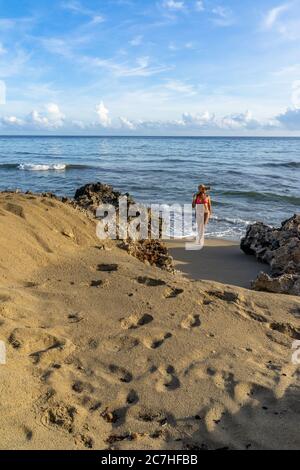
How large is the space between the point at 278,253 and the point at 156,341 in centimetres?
461

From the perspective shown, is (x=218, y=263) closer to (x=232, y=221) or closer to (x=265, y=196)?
(x=232, y=221)

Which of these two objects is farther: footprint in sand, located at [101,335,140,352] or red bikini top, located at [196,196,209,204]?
red bikini top, located at [196,196,209,204]

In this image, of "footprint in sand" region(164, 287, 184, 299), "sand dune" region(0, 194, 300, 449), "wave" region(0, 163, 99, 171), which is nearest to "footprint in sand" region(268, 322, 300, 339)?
"sand dune" region(0, 194, 300, 449)

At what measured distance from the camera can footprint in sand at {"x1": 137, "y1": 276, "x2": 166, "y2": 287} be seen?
16.3 ft

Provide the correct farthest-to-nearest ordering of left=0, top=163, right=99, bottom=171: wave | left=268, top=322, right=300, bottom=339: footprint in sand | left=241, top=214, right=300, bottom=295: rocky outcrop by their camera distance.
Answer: left=0, top=163, right=99, bottom=171: wave
left=241, top=214, right=300, bottom=295: rocky outcrop
left=268, top=322, right=300, bottom=339: footprint in sand

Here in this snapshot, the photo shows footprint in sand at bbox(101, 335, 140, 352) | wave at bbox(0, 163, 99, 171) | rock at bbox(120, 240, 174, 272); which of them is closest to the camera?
footprint in sand at bbox(101, 335, 140, 352)

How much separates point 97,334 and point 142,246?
10.4 ft

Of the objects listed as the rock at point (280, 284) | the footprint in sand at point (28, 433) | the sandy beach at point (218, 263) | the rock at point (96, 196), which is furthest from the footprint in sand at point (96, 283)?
the rock at point (96, 196)

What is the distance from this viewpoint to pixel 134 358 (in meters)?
3.52

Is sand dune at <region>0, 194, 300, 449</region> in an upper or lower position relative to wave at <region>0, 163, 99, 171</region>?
lower

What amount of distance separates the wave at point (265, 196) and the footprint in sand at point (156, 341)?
14633 mm

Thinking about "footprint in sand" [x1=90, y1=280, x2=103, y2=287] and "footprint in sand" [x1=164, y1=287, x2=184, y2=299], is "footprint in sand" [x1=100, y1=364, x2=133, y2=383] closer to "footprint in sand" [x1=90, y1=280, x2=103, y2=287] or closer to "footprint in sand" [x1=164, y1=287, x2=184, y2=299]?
"footprint in sand" [x1=164, y1=287, x2=184, y2=299]

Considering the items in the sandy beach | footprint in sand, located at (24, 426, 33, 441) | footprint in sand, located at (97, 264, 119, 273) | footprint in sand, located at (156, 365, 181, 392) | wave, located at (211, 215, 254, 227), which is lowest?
the sandy beach

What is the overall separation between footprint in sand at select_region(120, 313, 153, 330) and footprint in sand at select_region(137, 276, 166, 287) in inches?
28.6
